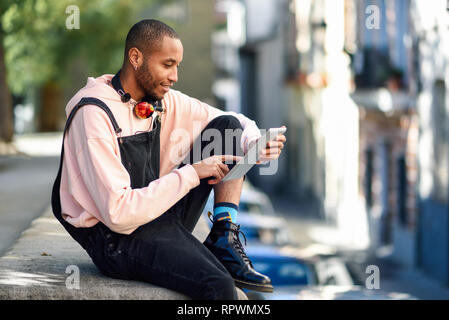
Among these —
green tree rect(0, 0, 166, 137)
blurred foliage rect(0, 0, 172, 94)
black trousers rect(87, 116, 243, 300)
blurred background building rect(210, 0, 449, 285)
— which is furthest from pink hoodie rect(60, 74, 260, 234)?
blurred foliage rect(0, 0, 172, 94)

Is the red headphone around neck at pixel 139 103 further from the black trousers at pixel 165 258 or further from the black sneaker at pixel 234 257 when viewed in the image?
the black sneaker at pixel 234 257

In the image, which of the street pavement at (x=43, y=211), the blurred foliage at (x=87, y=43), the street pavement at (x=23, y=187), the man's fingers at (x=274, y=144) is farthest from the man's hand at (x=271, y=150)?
the blurred foliage at (x=87, y=43)

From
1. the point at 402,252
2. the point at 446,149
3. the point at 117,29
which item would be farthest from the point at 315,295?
the point at 117,29

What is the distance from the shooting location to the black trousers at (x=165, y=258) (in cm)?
398

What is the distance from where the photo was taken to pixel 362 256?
17188mm

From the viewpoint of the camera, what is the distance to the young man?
156 inches

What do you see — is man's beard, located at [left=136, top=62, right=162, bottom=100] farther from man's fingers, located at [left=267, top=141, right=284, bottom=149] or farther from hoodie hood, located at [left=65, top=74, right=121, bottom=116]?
man's fingers, located at [left=267, top=141, right=284, bottom=149]

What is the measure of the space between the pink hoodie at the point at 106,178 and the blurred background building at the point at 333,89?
6.78 metres

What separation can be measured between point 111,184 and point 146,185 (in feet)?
1.41

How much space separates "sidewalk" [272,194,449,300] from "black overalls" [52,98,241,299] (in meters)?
5.91

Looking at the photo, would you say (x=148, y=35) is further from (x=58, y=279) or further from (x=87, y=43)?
(x=87, y=43)

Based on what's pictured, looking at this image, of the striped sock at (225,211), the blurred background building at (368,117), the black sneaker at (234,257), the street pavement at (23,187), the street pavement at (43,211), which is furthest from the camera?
the blurred background building at (368,117)

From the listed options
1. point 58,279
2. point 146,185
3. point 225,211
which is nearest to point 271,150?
point 225,211

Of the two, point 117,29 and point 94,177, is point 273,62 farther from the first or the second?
point 94,177
